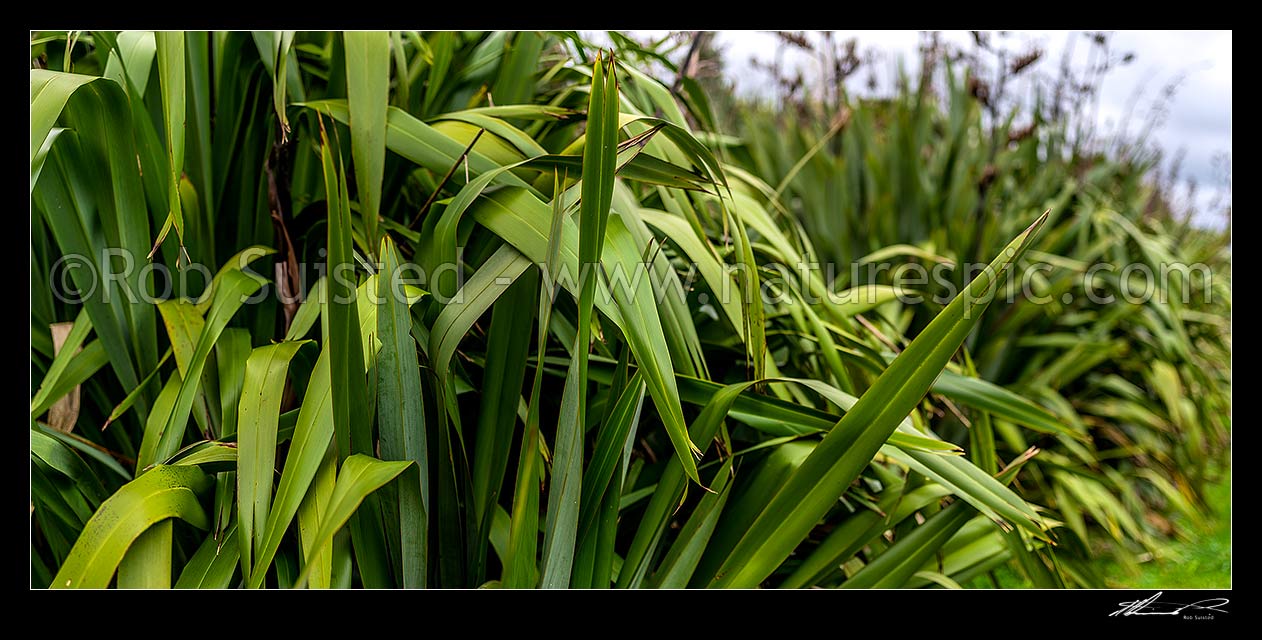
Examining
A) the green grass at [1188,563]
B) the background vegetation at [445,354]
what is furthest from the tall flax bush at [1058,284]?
the background vegetation at [445,354]

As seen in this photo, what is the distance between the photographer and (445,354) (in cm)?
77

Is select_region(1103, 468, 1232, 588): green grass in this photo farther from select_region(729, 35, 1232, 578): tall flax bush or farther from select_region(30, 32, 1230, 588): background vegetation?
select_region(30, 32, 1230, 588): background vegetation

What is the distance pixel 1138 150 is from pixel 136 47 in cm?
342
